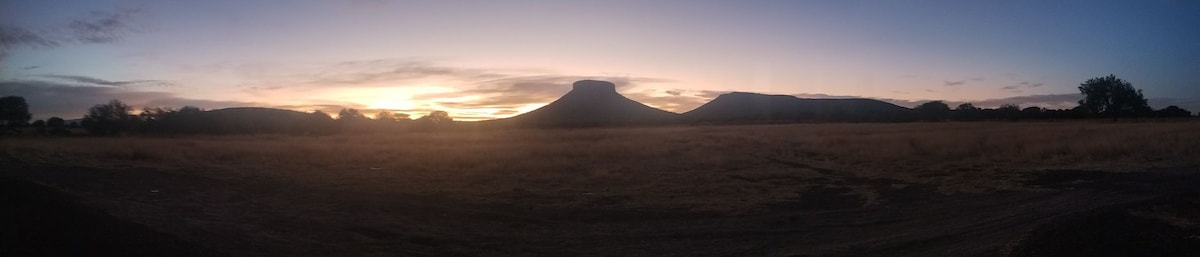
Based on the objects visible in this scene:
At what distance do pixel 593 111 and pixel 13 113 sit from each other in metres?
72.0

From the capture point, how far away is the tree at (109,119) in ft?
232

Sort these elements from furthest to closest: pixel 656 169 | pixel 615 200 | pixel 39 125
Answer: pixel 39 125 < pixel 656 169 < pixel 615 200

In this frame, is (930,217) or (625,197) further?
(625,197)

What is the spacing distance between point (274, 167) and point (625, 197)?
11.4 metres

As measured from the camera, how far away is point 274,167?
79.9ft

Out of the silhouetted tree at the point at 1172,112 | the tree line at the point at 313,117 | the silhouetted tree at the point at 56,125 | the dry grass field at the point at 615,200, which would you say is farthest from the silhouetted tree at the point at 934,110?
the silhouetted tree at the point at 56,125

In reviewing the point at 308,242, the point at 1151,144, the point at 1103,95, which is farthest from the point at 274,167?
the point at 1103,95

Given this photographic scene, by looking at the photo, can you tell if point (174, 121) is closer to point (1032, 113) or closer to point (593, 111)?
point (593, 111)

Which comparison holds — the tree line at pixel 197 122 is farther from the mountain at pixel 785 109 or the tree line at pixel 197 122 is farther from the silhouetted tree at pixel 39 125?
the mountain at pixel 785 109

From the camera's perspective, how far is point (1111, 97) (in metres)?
93.4

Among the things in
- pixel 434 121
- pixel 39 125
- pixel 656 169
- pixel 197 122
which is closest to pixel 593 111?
pixel 434 121

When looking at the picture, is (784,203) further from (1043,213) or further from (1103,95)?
(1103,95)

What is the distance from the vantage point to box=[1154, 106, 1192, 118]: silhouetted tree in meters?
98.4

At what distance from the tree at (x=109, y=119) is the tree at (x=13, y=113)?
571 cm
